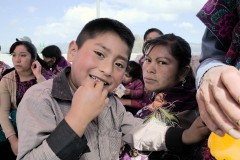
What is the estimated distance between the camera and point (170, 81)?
5.42 ft

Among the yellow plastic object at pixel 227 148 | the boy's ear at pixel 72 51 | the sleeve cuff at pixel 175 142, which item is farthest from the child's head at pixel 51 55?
the yellow plastic object at pixel 227 148

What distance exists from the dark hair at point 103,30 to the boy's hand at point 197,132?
43cm

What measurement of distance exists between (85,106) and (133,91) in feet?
7.83

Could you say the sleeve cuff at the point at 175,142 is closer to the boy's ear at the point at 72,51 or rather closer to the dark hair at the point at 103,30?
the dark hair at the point at 103,30

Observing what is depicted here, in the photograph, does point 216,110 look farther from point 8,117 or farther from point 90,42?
point 8,117

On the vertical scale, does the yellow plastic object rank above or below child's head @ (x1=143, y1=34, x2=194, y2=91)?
above

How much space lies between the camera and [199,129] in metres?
0.95

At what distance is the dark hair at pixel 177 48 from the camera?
1655 mm

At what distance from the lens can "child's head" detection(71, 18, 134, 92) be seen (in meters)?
1.04

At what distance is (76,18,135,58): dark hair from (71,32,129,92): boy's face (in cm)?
2

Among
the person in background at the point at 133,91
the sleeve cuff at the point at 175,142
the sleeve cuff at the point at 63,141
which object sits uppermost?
the sleeve cuff at the point at 63,141

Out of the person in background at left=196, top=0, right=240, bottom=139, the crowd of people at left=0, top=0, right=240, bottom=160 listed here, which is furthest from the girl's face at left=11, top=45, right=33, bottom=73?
the person in background at left=196, top=0, right=240, bottom=139

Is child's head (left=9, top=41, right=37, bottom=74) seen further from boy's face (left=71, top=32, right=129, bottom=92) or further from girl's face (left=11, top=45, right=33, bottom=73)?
boy's face (left=71, top=32, right=129, bottom=92)

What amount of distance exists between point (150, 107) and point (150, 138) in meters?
0.35
